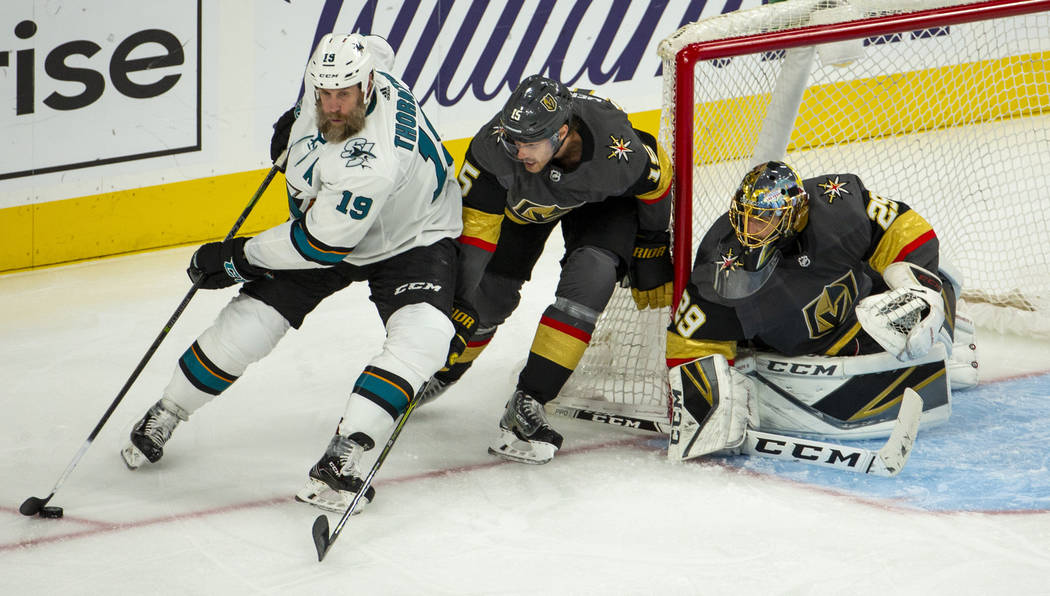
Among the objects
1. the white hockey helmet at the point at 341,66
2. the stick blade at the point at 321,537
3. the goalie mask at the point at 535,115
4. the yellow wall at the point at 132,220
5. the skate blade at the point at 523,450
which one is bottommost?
the yellow wall at the point at 132,220

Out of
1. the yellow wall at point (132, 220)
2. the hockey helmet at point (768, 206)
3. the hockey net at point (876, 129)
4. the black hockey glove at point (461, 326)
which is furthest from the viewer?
the yellow wall at point (132, 220)

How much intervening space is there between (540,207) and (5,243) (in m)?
2.61

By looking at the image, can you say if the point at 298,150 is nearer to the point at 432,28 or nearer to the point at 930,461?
the point at 930,461

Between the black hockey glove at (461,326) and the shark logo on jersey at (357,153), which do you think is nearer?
the shark logo on jersey at (357,153)

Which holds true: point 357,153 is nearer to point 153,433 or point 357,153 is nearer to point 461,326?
point 461,326

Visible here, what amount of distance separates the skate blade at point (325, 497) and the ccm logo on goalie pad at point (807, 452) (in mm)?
1046

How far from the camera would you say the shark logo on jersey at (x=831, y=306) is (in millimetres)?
3229

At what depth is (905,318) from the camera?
9.95 feet

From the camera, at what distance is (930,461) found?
10.5 feet

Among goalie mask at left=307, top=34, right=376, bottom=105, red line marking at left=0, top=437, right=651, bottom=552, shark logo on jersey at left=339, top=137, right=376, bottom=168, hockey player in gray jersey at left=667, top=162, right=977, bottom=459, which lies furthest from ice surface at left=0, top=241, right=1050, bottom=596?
goalie mask at left=307, top=34, right=376, bottom=105

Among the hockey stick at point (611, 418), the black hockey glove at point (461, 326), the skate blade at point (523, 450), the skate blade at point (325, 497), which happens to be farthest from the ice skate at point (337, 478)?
the hockey stick at point (611, 418)

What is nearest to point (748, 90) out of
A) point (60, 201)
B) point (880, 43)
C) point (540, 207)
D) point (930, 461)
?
point (880, 43)

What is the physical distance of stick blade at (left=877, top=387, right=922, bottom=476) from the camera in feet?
9.96

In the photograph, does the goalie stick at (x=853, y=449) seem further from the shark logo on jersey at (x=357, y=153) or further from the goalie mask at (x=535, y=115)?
the shark logo on jersey at (x=357, y=153)
